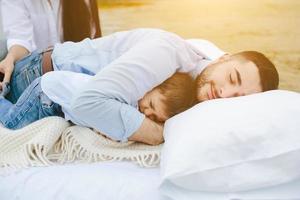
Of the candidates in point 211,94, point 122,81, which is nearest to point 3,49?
point 122,81

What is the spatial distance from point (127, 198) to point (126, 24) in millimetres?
1365

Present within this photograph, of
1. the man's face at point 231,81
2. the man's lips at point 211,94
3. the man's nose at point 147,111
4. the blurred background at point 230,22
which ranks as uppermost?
the man's face at point 231,81

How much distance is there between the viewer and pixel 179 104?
1.16m

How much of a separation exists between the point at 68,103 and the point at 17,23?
0.67 m

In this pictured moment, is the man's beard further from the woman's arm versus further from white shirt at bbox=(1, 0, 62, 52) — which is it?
white shirt at bbox=(1, 0, 62, 52)

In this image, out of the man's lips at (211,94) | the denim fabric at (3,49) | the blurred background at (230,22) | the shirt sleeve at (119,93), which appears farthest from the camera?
the blurred background at (230,22)

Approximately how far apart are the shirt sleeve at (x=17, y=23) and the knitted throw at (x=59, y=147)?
0.58m

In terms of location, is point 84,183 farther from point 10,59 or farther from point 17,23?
point 17,23

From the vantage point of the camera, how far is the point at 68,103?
3.78 feet

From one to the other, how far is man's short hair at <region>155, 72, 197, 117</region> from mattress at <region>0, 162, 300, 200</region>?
19 cm

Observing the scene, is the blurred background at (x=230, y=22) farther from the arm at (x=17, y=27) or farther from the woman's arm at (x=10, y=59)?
the woman's arm at (x=10, y=59)

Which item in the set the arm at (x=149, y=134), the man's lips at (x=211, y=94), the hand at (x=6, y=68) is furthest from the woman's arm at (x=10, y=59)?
the man's lips at (x=211, y=94)

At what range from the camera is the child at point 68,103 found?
1.15 metres

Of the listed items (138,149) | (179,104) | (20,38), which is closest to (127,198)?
(138,149)
